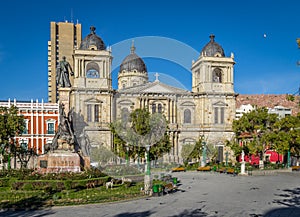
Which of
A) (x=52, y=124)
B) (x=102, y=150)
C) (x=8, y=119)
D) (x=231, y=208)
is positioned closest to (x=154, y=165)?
(x=102, y=150)

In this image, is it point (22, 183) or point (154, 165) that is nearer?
point (22, 183)

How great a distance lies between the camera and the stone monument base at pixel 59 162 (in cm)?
2833

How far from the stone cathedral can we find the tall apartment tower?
114 ft

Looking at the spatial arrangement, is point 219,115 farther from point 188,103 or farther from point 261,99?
point 261,99

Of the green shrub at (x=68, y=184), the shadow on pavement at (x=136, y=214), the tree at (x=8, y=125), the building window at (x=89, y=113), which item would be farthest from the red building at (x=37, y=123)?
the shadow on pavement at (x=136, y=214)

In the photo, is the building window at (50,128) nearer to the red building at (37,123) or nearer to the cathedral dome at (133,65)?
the red building at (37,123)

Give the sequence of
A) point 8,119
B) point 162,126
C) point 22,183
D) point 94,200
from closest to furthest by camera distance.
Result: point 94,200 → point 22,183 → point 8,119 → point 162,126

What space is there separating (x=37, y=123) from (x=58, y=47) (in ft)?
138

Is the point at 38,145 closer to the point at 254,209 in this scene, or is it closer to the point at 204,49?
the point at 204,49

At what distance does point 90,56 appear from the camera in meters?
56.1

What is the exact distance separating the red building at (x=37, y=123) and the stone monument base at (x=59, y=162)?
2495 centimetres

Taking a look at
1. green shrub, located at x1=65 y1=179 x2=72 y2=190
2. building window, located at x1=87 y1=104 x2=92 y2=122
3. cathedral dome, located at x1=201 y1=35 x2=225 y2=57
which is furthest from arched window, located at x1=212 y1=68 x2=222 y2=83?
green shrub, located at x1=65 y1=179 x2=72 y2=190

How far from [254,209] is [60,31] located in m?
81.0

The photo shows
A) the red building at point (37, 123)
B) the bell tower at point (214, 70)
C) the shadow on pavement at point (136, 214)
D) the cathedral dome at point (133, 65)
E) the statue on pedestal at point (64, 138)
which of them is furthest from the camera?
the cathedral dome at point (133, 65)
